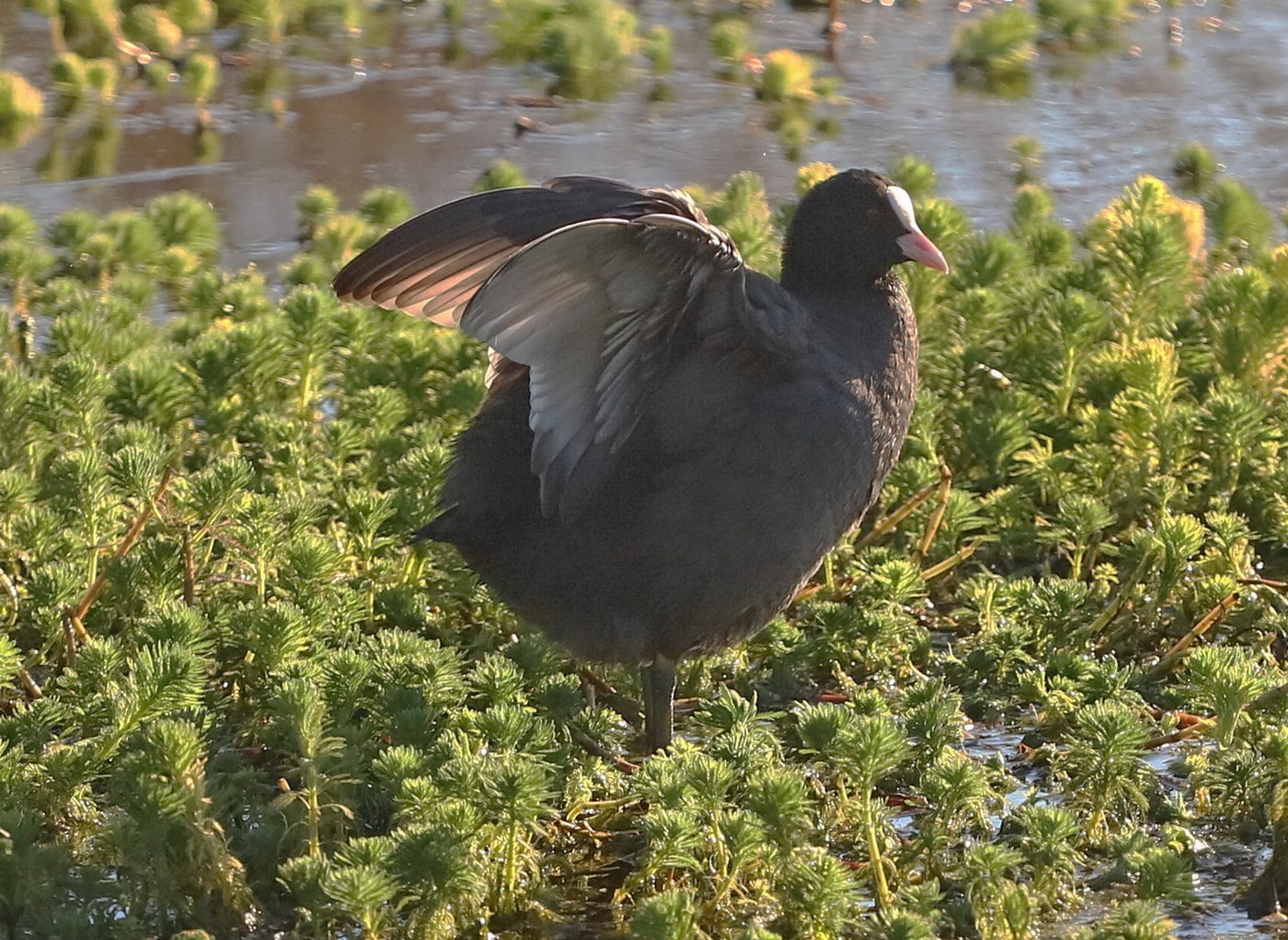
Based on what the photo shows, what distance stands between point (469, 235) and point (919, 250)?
0.90 metres

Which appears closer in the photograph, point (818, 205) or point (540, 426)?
point (540, 426)

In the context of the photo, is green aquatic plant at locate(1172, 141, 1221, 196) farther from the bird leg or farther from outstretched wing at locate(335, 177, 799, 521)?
the bird leg

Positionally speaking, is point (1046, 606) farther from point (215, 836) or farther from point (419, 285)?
point (215, 836)

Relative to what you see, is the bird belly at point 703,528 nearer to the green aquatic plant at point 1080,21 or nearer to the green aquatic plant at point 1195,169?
the green aquatic plant at point 1195,169

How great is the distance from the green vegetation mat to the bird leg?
3.1 inches

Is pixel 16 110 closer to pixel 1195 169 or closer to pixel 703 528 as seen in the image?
pixel 1195 169

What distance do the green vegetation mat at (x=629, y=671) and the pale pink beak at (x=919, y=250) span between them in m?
0.57

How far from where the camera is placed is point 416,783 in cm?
318

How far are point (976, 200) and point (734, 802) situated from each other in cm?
386

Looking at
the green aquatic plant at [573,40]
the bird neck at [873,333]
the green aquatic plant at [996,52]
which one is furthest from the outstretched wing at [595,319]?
the green aquatic plant at [996,52]

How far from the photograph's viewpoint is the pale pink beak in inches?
158

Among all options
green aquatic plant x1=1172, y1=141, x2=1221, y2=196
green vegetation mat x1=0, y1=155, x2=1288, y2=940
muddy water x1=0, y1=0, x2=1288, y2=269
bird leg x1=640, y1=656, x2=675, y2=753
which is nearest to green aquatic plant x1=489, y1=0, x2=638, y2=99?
muddy water x1=0, y1=0, x2=1288, y2=269

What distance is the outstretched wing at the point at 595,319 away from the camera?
10.9ft

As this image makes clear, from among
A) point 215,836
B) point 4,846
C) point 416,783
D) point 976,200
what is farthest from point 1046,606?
point 976,200
